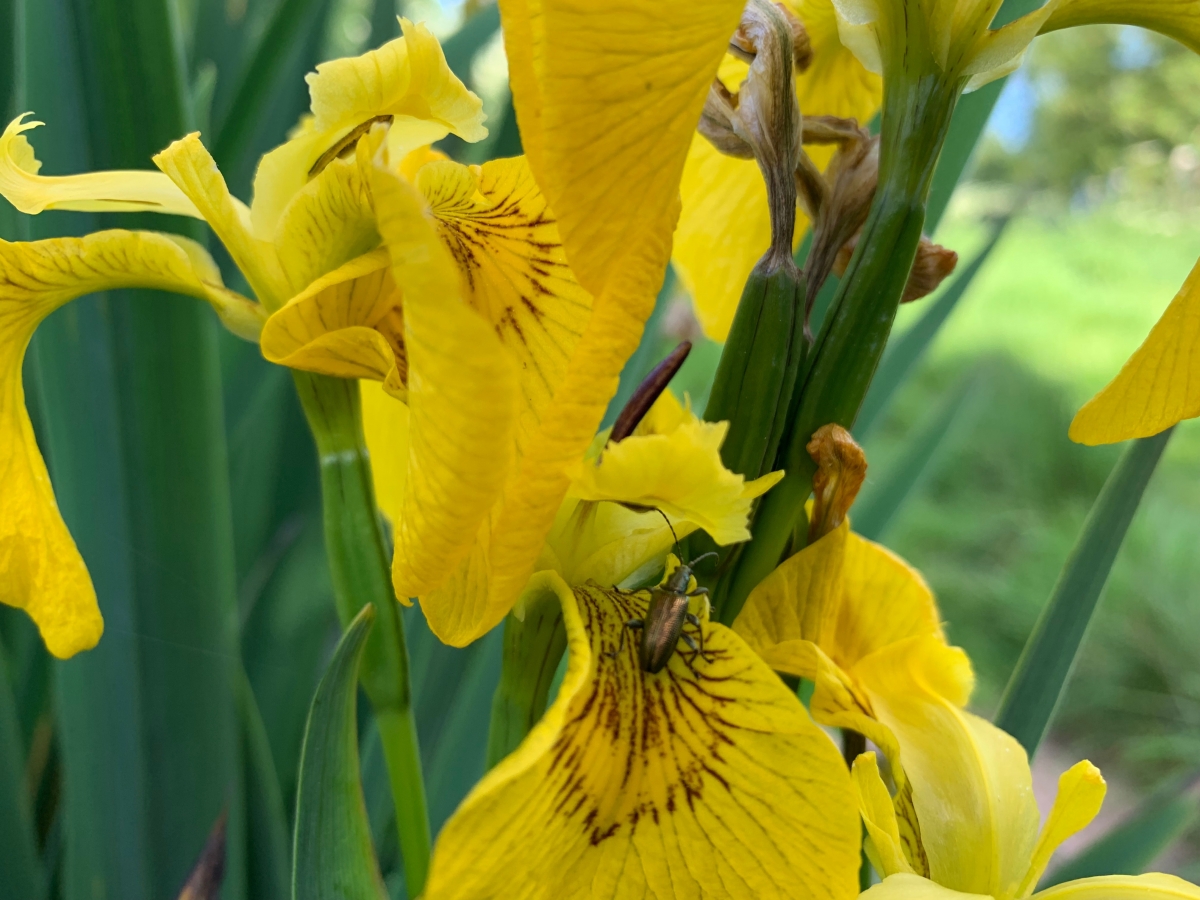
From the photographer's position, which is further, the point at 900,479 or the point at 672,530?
the point at 900,479

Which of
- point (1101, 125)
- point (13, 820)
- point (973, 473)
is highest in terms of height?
point (1101, 125)

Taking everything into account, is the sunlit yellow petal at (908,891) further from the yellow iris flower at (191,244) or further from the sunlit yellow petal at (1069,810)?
the yellow iris flower at (191,244)

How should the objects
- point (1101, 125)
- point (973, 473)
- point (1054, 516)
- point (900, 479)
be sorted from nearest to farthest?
point (900, 479) → point (1054, 516) → point (973, 473) → point (1101, 125)

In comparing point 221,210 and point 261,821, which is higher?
point 221,210

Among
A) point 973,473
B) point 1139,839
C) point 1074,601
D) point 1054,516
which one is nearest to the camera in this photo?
point 1074,601

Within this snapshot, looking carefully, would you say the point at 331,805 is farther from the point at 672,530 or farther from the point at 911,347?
the point at 911,347

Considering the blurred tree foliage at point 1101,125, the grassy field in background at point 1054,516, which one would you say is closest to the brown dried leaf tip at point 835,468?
the grassy field in background at point 1054,516

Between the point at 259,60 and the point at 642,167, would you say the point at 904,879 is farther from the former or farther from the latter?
the point at 259,60

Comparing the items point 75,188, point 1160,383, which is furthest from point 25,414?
point 1160,383

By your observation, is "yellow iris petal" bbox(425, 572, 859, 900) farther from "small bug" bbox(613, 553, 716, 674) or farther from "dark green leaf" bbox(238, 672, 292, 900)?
"dark green leaf" bbox(238, 672, 292, 900)
